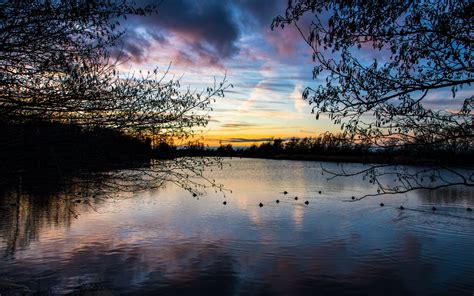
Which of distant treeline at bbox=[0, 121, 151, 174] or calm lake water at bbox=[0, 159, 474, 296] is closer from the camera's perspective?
distant treeline at bbox=[0, 121, 151, 174]

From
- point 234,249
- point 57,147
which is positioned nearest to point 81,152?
point 57,147

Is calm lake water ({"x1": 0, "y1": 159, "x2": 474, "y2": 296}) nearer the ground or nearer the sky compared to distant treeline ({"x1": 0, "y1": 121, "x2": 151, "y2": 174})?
nearer the ground

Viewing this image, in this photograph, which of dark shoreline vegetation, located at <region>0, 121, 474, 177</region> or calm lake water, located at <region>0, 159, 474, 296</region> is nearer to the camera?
dark shoreline vegetation, located at <region>0, 121, 474, 177</region>

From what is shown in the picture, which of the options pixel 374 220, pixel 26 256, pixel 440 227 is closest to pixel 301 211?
pixel 374 220

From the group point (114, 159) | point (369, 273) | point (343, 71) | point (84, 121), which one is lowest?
point (369, 273)

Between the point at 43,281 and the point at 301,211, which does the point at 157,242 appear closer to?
the point at 43,281

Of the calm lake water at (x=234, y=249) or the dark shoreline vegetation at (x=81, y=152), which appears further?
the calm lake water at (x=234, y=249)

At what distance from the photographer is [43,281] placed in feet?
32.5

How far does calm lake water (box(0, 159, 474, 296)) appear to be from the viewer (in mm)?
10164

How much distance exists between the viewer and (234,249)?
13961 millimetres

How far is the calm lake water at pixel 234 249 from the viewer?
33.3 feet

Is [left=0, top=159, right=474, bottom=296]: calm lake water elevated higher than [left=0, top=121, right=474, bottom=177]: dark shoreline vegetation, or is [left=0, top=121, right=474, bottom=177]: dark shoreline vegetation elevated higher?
[left=0, top=121, right=474, bottom=177]: dark shoreline vegetation

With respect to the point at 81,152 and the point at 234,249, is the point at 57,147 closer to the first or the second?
the point at 81,152

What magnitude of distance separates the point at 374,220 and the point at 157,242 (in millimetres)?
11562
